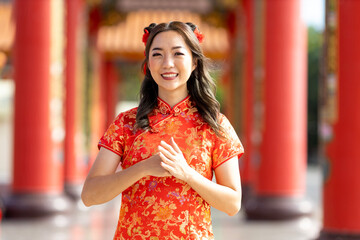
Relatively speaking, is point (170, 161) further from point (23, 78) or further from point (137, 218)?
point (23, 78)

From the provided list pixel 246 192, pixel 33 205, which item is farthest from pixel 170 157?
pixel 246 192

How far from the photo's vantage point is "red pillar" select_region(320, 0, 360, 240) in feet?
18.6

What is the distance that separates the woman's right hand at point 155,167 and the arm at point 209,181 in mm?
20

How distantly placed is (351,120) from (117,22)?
9.17 m

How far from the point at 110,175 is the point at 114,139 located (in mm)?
133

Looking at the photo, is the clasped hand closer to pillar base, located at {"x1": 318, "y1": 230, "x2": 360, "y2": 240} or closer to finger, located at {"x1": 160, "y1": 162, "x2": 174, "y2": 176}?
finger, located at {"x1": 160, "y1": 162, "x2": 174, "y2": 176}

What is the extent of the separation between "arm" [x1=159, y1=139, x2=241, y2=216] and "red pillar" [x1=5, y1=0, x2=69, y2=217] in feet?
22.4

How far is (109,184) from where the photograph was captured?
6.45 feet

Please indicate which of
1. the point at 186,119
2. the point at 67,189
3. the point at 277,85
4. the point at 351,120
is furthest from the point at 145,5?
the point at 186,119

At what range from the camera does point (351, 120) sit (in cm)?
570

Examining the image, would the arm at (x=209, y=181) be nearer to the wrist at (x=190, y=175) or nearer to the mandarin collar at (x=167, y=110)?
the wrist at (x=190, y=175)

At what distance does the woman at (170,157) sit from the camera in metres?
1.96

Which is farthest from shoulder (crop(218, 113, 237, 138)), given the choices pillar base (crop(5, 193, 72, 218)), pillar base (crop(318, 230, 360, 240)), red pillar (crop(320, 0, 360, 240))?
pillar base (crop(5, 193, 72, 218))

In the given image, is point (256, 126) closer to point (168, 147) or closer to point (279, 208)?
point (279, 208)
